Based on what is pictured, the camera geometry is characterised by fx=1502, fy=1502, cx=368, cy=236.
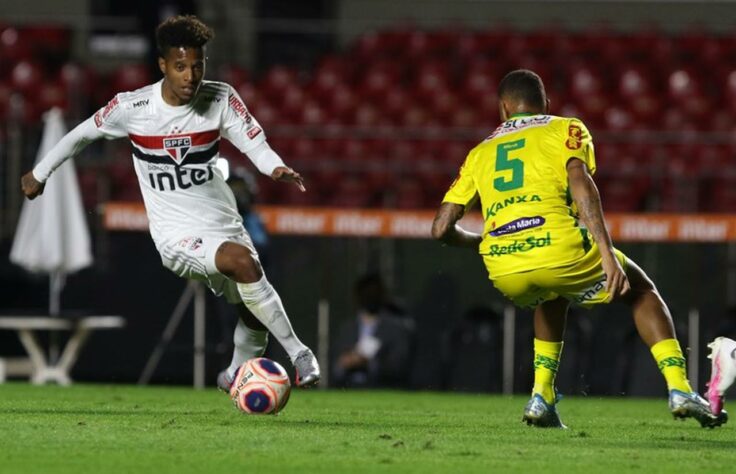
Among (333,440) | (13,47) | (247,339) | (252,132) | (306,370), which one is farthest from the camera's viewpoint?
(13,47)

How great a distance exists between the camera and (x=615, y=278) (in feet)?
23.1

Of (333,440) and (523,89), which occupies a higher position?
(523,89)

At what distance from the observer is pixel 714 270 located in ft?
47.1

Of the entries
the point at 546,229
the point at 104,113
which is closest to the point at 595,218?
the point at 546,229

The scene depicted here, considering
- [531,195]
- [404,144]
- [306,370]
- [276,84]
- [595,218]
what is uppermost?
[276,84]

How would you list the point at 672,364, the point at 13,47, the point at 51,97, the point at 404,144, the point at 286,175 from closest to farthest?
the point at 672,364 < the point at 286,175 < the point at 404,144 < the point at 51,97 < the point at 13,47

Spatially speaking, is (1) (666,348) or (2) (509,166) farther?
(2) (509,166)

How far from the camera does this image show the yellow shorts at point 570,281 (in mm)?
7383

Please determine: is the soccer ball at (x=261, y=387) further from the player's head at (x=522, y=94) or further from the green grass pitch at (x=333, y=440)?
the player's head at (x=522, y=94)

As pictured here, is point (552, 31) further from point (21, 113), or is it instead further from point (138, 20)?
point (21, 113)

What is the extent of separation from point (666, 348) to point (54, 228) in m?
7.73

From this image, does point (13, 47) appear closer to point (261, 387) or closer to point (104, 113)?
point (104, 113)

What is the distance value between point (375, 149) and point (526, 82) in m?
9.64

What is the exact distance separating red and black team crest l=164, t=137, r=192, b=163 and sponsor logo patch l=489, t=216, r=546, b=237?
6.11 feet
